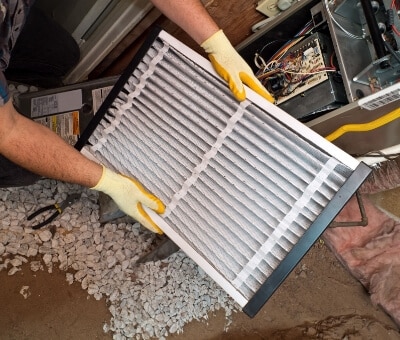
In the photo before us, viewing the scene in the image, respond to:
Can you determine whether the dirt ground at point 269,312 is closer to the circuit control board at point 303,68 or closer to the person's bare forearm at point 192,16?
the circuit control board at point 303,68

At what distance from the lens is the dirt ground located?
5.14 ft

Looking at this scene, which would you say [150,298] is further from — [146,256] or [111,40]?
[111,40]

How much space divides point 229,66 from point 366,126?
1.38 ft

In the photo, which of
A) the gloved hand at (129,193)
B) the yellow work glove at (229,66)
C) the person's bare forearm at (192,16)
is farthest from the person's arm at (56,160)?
the person's bare forearm at (192,16)

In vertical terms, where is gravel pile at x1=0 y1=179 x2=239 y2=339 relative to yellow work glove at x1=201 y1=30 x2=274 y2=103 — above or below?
below

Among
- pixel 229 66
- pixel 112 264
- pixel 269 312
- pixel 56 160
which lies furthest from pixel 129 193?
pixel 269 312

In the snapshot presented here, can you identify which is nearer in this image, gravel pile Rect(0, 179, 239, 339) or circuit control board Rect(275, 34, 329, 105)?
circuit control board Rect(275, 34, 329, 105)

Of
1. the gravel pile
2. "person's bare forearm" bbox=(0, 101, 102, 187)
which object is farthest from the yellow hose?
the gravel pile

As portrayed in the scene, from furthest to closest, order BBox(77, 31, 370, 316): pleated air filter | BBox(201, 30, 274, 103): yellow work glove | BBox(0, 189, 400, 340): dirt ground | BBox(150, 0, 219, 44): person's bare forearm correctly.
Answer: BBox(0, 189, 400, 340): dirt ground
BBox(150, 0, 219, 44): person's bare forearm
BBox(201, 30, 274, 103): yellow work glove
BBox(77, 31, 370, 316): pleated air filter

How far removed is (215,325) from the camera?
5.52ft

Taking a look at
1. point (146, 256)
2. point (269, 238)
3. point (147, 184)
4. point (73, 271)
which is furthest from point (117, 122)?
point (73, 271)

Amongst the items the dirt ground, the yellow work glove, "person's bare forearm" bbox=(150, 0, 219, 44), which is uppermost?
"person's bare forearm" bbox=(150, 0, 219, 44)

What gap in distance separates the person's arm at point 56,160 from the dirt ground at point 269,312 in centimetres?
70

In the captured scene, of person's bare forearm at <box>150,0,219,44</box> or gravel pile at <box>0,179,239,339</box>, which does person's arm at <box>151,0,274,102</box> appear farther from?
gravel pile at <box>0,179,239,339</box>
